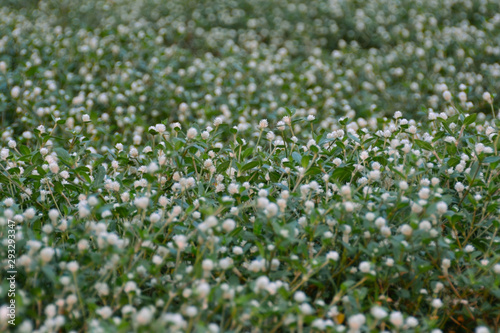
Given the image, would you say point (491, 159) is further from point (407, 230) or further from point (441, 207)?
point (407, 230)

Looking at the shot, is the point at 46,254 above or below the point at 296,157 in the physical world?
above

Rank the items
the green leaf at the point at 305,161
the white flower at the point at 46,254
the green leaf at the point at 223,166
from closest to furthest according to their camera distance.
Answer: the white flower at the point at 46,254 < the green leaf at the point at 305,161 < the green leaf at the point at 223,166

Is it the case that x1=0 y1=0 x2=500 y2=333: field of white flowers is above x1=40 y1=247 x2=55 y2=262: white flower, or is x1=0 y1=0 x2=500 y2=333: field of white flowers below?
below

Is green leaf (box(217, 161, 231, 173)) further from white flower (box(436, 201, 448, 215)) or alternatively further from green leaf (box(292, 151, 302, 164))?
white flower (box(436, 201, 448, 215))

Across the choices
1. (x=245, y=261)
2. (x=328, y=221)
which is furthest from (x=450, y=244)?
(x=245, y=261)

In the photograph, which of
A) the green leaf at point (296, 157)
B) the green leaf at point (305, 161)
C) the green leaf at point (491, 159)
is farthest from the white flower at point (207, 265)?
the green leaf at point (491, 159)

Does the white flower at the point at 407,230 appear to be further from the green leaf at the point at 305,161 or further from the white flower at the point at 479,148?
the white flower at the point at 479,148

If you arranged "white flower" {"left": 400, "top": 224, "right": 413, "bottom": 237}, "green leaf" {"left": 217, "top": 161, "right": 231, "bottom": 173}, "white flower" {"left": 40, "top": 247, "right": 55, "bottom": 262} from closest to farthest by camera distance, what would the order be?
1. "white flower" {"left": 40, "top": 247, "right": 55, "bottom": 262}
2. "white flower" {"left": 400, "top": 224, "right": 413, "bottom": 237}
3. "green leaf" {"left": 217, "top": 161, "right": 231, "bottom": 173}

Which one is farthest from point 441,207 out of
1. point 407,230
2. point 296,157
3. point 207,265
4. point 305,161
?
point 207,265

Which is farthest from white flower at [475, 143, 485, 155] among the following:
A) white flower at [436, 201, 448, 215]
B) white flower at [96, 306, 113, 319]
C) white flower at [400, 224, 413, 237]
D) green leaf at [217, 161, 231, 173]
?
white flower at [96, 306, 113, 319]
